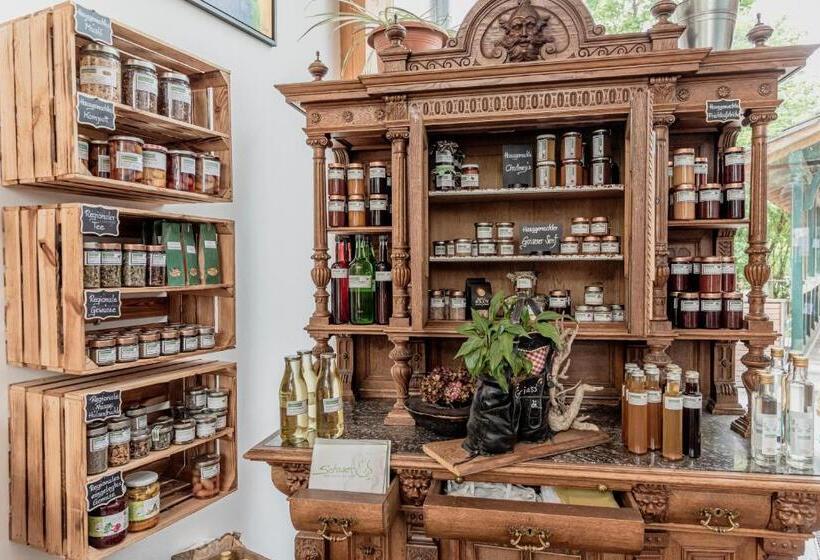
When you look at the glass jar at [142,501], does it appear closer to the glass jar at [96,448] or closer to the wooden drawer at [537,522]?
the glass jar at [96,448]

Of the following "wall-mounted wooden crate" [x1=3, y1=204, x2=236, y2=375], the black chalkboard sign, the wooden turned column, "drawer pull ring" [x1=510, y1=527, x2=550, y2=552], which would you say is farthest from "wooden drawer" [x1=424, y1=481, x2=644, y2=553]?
the black chalkboard sign

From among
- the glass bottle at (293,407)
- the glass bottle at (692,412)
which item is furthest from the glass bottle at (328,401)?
the glass bottle at (692,412)

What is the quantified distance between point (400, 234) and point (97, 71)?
1025mm

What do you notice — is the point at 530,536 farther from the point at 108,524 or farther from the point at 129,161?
the point at 129,161

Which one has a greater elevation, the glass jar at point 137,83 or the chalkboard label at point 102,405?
the glass jar at point 137,83

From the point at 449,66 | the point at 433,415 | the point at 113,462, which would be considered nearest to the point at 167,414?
the point at 113,462

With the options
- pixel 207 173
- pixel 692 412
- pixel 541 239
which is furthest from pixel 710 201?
pixel 207 173

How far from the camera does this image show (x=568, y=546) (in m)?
1.33

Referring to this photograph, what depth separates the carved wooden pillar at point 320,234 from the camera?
1.95 m

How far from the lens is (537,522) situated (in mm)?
1345

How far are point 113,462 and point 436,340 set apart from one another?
1.26m

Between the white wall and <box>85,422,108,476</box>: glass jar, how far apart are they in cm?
54

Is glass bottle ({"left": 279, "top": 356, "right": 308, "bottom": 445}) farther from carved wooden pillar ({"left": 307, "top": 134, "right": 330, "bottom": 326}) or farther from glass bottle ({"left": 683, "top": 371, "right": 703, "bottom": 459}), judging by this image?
glass bottle ({"left": 683, "top": 371, "right": 703, "bottom": 459})

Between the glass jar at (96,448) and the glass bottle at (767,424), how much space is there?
1856mm
